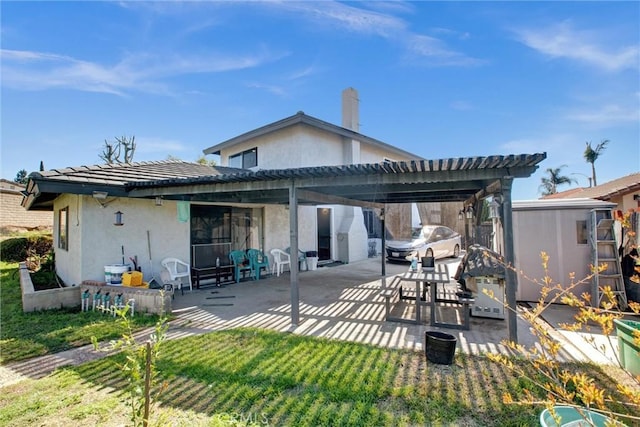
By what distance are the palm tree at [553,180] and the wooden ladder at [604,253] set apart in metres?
33.5

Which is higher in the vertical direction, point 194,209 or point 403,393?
point 194,209

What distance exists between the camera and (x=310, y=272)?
1144cm

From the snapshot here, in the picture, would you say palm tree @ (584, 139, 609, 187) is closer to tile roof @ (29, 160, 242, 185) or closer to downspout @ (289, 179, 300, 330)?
downspout @ (289, 179, 300, 330)

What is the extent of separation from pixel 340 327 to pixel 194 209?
6157 millimetres

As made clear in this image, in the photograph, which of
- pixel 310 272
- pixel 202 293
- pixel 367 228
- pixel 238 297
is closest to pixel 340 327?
pixel 238 297

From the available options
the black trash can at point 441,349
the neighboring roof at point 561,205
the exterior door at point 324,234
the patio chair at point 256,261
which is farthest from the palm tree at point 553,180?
the black trash can at point 441,349

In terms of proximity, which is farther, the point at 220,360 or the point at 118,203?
the point at 118,203

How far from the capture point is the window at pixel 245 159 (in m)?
13.6

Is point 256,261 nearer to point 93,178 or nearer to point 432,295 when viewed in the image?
point 93,178

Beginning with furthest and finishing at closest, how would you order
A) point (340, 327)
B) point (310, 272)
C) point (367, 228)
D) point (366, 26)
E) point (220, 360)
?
point (367, 228)
point (310, 272)
point (366, 26)
point (340, 327)
point (220, 360)

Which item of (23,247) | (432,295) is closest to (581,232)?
(432,295)

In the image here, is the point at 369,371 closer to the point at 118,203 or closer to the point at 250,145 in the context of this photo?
the point at 118,203

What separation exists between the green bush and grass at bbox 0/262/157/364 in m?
10.3

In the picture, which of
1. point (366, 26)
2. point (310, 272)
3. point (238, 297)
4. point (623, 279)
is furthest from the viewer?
point (310, 272)
